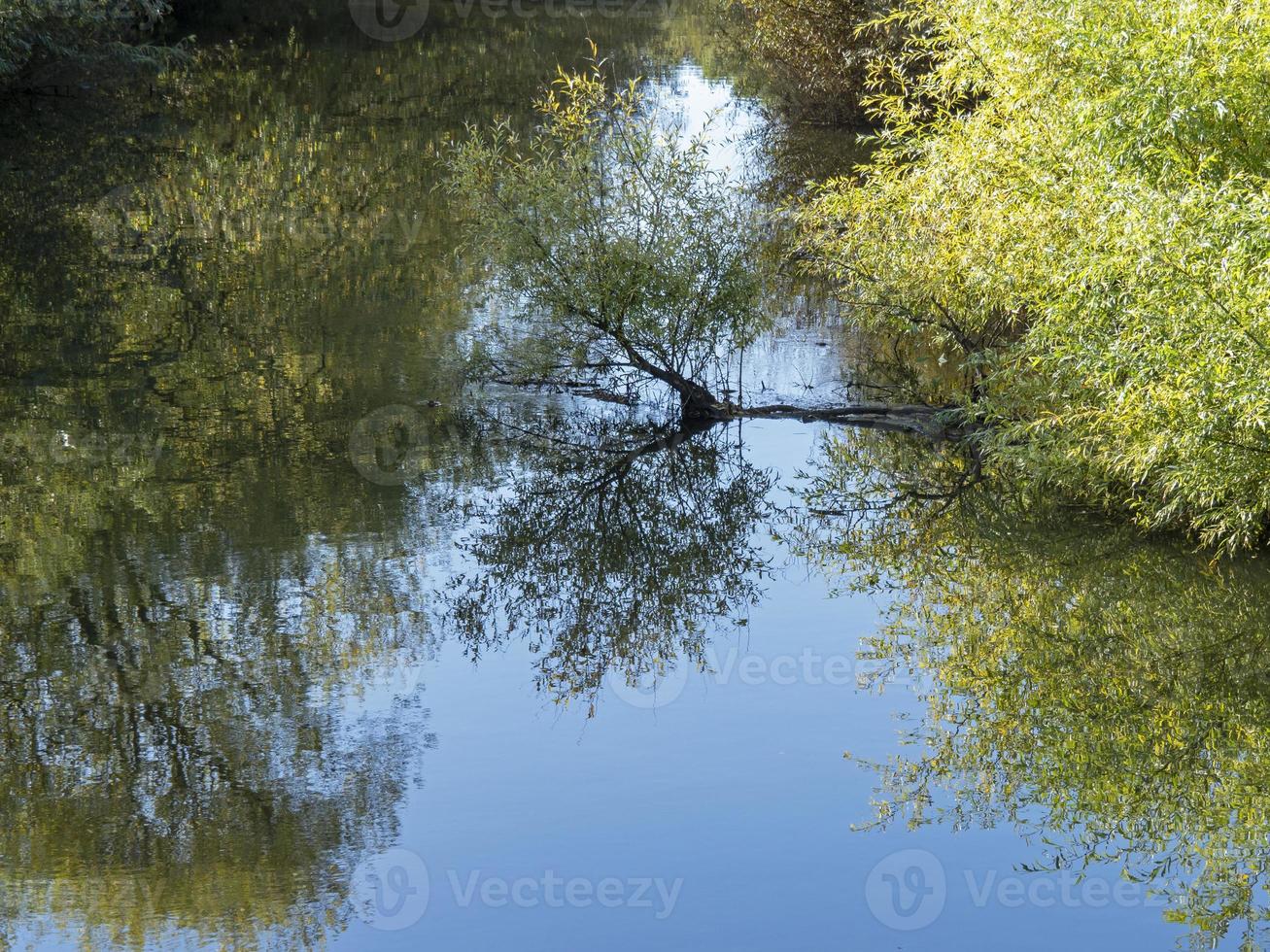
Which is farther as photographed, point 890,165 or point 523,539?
point 890,165

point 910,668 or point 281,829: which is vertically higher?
point 910,668

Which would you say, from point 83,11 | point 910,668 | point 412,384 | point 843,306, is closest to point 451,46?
point 83,11

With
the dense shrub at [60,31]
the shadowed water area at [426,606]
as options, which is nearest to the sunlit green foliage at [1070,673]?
the shadowed water area at [426,606]

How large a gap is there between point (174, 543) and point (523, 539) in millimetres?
2104

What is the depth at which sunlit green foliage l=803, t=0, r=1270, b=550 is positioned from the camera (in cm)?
789

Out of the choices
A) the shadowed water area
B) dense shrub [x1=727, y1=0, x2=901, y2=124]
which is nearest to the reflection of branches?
the shadowed water area

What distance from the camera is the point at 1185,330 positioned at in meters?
7.98

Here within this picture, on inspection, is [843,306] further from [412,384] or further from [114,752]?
[114,752]

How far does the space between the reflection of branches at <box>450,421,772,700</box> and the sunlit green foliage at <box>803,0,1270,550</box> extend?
6.25 ft

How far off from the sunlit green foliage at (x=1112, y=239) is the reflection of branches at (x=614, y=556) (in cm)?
191

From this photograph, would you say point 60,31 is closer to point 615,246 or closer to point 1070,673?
point 615,246

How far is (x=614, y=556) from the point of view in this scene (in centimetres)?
951

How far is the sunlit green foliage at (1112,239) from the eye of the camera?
7895mm

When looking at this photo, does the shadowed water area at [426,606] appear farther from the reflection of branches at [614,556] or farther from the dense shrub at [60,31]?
the dense shrub at [60,31]
